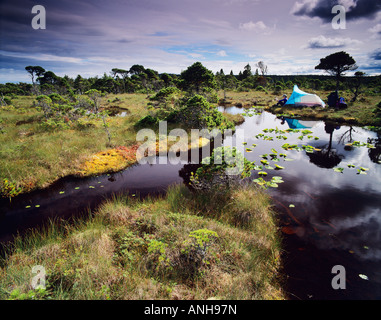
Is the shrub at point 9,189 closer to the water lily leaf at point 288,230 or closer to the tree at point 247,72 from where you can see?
the water lily leaf at point 288,230

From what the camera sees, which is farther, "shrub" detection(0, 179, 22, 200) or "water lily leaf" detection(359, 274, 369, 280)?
"shrub" detection(0, 179, 22, 200)

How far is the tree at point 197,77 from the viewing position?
18.4 metres

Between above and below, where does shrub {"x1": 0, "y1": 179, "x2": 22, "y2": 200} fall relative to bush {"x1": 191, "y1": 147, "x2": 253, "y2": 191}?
below

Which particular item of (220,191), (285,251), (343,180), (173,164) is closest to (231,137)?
(173,164)

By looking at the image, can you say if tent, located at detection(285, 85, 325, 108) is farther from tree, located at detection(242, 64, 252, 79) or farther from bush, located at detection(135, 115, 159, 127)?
tree, located at detection(242, 64, 252, 79)

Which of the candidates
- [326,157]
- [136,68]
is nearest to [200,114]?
[326,157]

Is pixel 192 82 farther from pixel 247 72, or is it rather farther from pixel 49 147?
pixel 247 72

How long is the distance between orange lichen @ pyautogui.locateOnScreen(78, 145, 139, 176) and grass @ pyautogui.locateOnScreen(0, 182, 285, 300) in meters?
4.11

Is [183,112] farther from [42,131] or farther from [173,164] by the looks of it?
[42,131]

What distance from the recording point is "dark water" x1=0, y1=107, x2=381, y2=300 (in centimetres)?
439

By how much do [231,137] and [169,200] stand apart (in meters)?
10.6

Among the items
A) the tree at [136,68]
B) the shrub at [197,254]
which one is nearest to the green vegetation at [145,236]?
the shrub at [197,254]

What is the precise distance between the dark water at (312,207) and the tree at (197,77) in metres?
10.3

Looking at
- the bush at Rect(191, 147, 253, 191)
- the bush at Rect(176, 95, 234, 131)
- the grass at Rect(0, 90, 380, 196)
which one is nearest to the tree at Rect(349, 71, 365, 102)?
the grass at Rect(0, 90, 380, 196)
